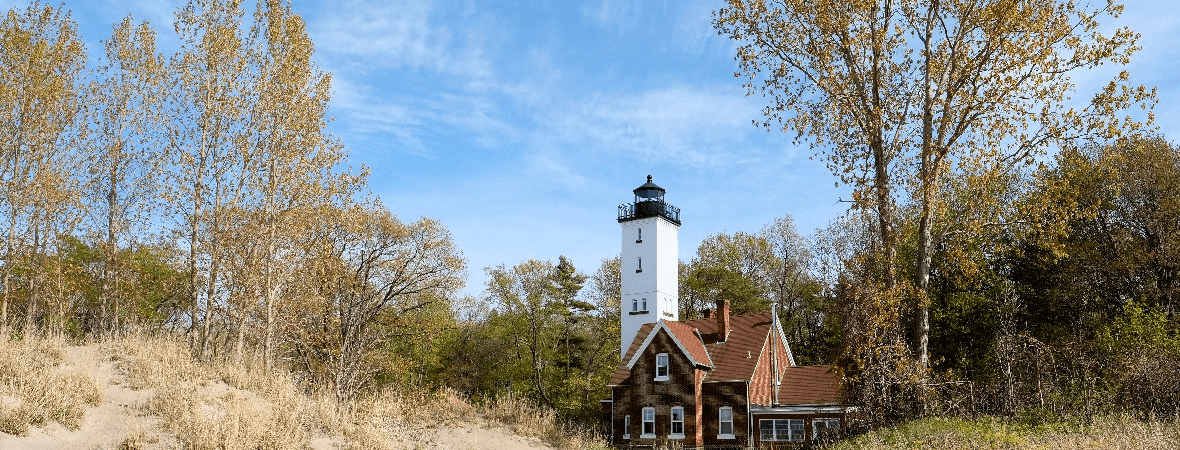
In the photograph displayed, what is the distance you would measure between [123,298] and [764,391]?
88.4 feet

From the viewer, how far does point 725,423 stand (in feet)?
113

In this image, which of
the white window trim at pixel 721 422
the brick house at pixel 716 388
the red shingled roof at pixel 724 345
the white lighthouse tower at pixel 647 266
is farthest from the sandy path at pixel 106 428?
the white lighthouse tower at pixel 647 266

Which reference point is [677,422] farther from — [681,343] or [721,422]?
[681,343]

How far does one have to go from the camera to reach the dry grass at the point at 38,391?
11.7 meters

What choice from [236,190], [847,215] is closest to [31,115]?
[236,190]

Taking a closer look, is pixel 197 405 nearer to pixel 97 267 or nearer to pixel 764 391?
pixel 97 267

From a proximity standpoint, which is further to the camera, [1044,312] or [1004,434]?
[1044,312]

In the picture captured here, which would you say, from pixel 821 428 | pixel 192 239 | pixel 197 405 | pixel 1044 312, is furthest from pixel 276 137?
pixel 1044 312

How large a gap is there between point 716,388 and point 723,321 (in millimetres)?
3626

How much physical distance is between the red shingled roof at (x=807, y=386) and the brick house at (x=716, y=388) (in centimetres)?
5

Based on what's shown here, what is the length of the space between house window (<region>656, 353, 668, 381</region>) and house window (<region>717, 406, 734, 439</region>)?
3.03 meters

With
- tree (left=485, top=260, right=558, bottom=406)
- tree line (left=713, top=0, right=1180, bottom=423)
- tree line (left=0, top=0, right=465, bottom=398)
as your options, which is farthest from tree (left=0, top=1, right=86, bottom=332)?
tree (left=485, top=260, right=558, bottom=406)

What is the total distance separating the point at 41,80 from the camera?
69.9ft

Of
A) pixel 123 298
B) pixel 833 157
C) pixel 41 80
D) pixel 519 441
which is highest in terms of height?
pixel 41 80
